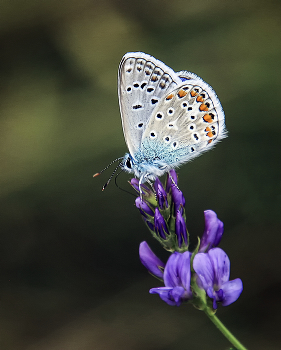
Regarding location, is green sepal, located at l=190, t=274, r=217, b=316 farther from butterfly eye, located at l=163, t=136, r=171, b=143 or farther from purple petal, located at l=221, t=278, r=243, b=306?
butterfly eye, located at l=163, t=136, r=171, b=143

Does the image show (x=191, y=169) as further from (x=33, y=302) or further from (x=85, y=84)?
(x=33, y=302)

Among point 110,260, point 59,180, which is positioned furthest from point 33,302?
point 59,180

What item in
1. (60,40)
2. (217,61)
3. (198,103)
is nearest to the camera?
(198,103)

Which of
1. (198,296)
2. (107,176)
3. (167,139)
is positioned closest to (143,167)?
(167,139)

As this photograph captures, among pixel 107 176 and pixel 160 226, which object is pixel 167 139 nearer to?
pixel 160 226

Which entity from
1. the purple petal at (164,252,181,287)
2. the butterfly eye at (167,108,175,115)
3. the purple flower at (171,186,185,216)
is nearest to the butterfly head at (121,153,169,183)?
the butterfly eye at (167,108,175,115)

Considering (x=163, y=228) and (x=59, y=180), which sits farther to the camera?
(x=59, y=180)

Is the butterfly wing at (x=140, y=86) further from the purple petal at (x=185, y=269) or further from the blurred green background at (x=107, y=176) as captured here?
the blurred green background at (x=107, y=176)
